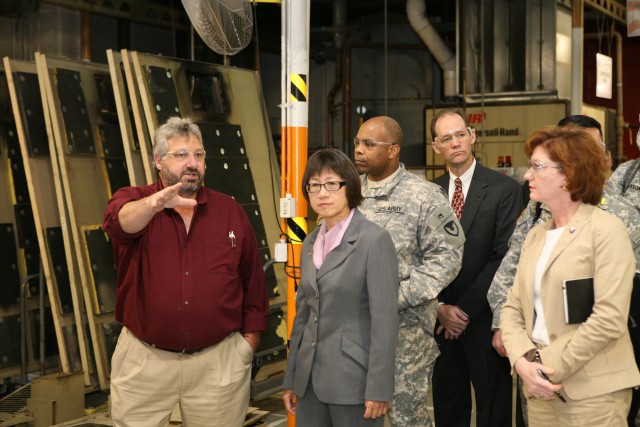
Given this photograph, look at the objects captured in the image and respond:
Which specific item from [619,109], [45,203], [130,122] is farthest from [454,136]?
[619,109]

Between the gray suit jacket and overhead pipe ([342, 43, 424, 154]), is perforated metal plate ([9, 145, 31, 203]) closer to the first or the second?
the gray suit jacket

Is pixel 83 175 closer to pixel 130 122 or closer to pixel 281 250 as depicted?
pixel 130 122

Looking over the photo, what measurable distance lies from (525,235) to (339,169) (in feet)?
3.21

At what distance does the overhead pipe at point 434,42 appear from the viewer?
39.4 feet

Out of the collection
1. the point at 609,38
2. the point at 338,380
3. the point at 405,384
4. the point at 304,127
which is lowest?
the point at 405,384

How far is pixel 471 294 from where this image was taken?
3805 mm

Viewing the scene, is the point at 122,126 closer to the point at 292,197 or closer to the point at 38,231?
the point at 38,231

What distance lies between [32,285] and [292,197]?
252 cm

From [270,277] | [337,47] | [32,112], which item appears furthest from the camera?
[337,47]

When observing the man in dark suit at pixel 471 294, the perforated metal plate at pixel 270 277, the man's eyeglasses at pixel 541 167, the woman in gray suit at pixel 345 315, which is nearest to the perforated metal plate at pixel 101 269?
the perforated metal plate at pixel 270 277

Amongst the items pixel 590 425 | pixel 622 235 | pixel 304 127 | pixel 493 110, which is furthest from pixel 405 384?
pixel 493 110

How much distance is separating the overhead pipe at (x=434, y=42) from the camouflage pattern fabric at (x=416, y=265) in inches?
331

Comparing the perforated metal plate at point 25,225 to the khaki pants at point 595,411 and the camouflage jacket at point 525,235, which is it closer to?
the camouflage jacket at point 525,235

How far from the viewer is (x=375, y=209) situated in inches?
140
